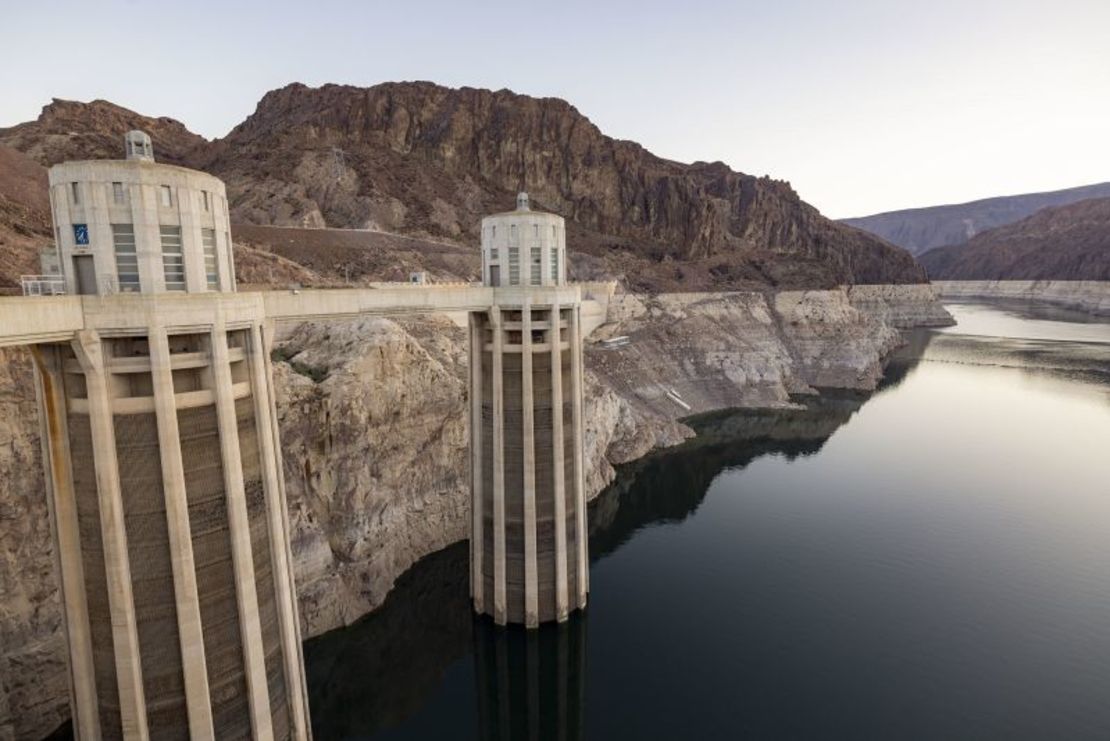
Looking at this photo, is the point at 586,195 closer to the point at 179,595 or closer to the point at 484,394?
the point at 484,394

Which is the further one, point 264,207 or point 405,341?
point 264,207

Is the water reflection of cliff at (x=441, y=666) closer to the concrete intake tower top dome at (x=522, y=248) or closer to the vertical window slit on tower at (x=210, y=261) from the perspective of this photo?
the concrete intake tower top dome at (x=522, y=248)

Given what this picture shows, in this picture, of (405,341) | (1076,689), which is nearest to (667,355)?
(405,341)

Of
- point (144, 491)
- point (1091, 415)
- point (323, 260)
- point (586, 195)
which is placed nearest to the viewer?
point (144, 491)

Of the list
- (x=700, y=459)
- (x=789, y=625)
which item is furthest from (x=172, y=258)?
(x=700, y=459)

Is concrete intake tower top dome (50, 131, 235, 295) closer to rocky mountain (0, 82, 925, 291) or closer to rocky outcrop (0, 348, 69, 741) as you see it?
rocky outcrop (0, 348, 69, 741)

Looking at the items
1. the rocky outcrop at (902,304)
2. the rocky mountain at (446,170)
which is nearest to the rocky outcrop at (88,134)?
the rocky mountain at (446,170)
